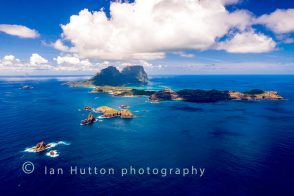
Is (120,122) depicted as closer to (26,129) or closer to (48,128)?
(48,128)

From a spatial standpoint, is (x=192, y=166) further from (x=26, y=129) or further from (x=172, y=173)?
(x=26, y=129)

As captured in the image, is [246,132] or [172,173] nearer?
[172,173]

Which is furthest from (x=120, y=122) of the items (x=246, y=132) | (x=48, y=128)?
(x=246, y=132)

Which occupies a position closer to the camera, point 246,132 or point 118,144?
point 118,144

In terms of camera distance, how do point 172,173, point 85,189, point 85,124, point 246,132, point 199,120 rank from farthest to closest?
point 199,120
point 85,124
point 246,132
point 172,173
point 85,189

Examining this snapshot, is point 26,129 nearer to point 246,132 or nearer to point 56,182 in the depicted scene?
point 56,182

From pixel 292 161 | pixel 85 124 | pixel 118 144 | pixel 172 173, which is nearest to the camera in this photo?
pixel 172 173

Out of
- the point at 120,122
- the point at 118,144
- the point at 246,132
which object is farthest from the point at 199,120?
the point at 118,144

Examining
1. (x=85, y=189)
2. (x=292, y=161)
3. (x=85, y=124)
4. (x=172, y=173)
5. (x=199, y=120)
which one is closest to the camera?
(x=85, y=189)

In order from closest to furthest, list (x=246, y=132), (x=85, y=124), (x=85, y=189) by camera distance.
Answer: (x=85, y=189) < (x=246, y=132) < (x=85, y=124)
